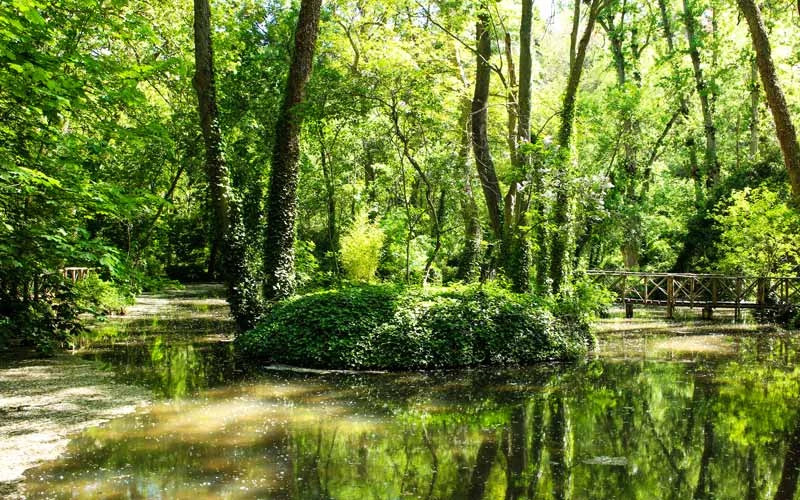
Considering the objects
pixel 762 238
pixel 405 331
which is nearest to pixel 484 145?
pixel 405 331

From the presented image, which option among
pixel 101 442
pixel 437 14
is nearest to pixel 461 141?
pixel 437 14

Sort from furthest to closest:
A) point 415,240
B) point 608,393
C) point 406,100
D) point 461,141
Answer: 1. point 415,240
2. point 461,141
3. point 406,100
4. point 608,393

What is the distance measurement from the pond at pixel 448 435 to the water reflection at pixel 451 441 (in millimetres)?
22

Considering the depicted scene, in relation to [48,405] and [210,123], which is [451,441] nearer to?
[48,405]

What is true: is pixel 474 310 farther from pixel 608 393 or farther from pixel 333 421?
pixel 333 421

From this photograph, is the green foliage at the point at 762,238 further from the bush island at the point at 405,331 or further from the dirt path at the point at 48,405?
the dirt path at the point at 48,405

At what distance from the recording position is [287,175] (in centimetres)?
1233

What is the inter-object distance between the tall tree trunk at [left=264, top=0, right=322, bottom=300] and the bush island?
1014 mm

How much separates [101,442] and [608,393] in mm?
6182

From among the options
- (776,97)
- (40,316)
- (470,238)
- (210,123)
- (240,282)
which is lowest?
(40,316)

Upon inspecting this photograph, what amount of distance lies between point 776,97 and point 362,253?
12429mm

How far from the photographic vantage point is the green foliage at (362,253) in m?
19.6

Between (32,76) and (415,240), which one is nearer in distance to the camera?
(32,76)

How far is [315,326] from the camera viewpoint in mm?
10125
